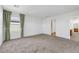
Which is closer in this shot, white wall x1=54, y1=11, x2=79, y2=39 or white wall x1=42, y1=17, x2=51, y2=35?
white wall x1=54, y1=11, x2=79, y2=39

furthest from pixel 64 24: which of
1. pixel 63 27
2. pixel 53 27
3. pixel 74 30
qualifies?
pixel 53 27

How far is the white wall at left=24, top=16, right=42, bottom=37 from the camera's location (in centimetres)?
718

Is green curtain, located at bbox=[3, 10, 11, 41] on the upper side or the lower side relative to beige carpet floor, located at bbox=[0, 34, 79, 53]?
upper

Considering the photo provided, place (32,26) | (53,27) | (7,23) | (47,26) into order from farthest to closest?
1. (47,26)
2. (32,26)
3. (53,27)
4. (7,23)

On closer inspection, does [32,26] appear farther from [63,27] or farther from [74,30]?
[74,30]

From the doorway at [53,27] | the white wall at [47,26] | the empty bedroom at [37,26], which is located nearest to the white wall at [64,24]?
the empty bedroom at [37,26]

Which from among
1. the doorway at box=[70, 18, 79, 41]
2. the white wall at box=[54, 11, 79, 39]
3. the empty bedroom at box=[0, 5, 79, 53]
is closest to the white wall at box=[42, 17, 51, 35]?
the empty bedroom at box=[0, 5, 79, 53]

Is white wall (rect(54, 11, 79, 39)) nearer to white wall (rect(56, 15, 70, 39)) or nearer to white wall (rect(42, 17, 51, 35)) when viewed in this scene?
A: white wall (rect(56, 15, 70, 39))

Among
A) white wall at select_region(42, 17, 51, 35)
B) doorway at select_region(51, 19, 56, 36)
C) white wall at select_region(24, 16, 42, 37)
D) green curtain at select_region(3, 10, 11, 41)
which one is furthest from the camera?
white wall at select_region(42, 17, 51, 35)

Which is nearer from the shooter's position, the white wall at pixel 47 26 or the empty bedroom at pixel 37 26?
the empty bedroom at pixel 37 26

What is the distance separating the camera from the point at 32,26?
783 centimetres

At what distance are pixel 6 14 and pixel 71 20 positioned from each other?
13.5 ft

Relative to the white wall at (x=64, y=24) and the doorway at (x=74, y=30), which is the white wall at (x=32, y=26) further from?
the doorway at (x=74, y=30)

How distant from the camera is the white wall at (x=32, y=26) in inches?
283
